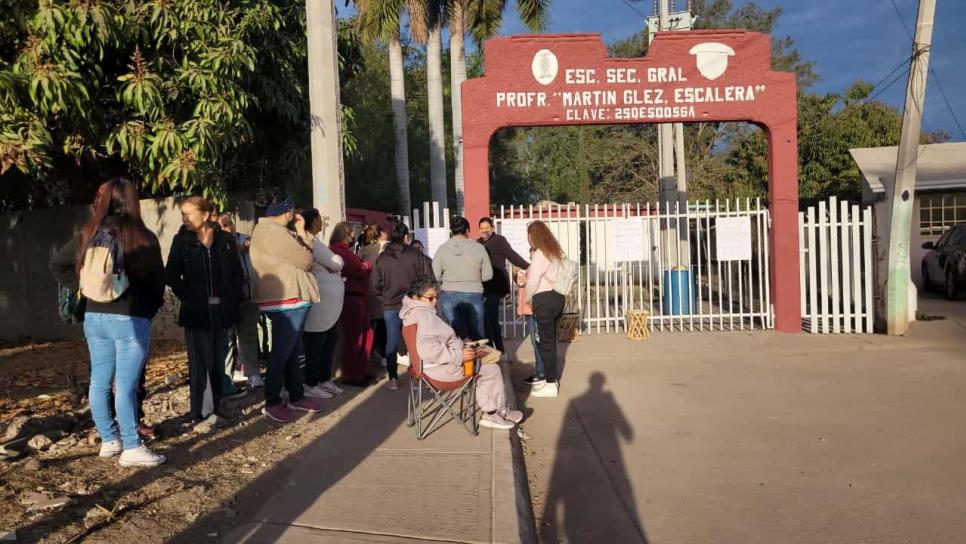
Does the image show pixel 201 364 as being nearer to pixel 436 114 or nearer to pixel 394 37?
pixel 394 37

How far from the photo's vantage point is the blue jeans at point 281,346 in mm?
6777

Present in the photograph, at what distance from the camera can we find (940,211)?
2352 cm

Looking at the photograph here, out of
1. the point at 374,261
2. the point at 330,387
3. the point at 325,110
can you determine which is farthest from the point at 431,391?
the point at 325,110

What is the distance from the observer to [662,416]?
7.55 metres

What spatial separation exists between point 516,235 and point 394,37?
1221 centimetres

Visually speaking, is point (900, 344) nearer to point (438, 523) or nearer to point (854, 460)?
point (854, 460)

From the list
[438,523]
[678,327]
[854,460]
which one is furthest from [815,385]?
[438,523]

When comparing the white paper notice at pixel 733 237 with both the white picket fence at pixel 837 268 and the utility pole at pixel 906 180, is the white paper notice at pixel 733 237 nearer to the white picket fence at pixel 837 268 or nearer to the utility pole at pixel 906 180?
the white picket fence at pixel 837 268

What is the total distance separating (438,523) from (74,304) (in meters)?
2.85

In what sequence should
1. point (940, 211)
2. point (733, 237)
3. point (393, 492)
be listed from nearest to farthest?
point (393, 492) < point (733, 237) < point (940, 211)

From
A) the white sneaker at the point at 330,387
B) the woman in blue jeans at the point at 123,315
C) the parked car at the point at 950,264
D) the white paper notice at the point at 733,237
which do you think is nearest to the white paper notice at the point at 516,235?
the white paper notice at the point at 733,237

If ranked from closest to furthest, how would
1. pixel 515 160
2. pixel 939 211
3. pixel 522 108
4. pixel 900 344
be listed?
pixel 900 344 < pixel 522 108 < pixel 939 211 < pixel 515 160

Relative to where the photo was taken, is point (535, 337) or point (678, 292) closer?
point (535, 337)

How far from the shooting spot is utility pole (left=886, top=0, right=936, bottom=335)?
11375mm
